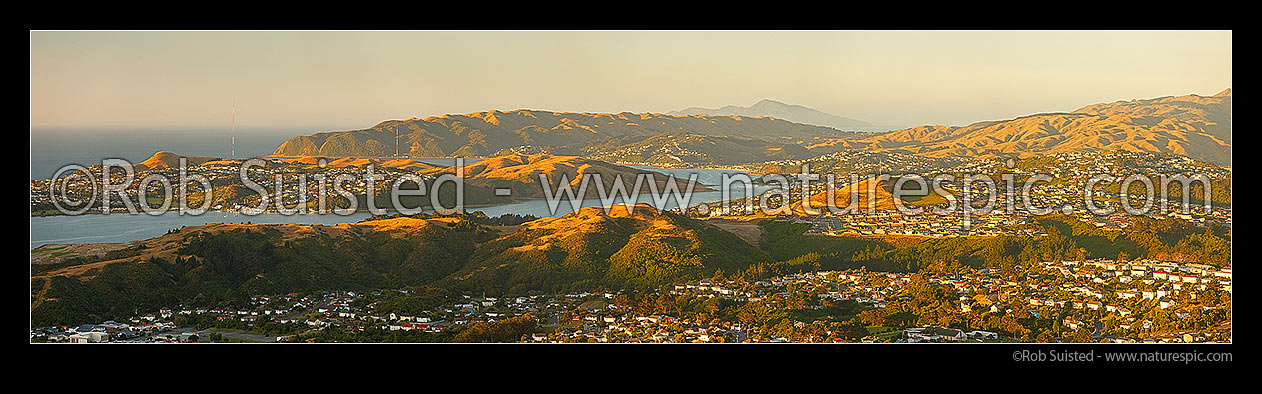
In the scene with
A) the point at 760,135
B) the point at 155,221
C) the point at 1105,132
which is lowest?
the point at 155,221

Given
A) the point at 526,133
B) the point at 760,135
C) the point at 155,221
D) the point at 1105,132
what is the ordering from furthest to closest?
the point at 760,135 → the point at 1105,132 → the point at 526,133 → the point at 155,221

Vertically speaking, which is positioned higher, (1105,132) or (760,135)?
(760,135)

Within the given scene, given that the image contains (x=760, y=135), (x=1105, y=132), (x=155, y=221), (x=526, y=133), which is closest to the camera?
(x=155, y=221)

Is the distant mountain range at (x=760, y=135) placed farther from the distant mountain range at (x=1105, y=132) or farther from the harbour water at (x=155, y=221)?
the harbour water at (x=155, y=221)

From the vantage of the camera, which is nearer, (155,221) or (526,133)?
(155,221)

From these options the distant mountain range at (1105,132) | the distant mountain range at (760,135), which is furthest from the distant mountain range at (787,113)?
the distant mountain range at (1105,132)

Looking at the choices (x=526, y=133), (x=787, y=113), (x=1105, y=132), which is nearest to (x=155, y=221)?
(x=526, y=133)

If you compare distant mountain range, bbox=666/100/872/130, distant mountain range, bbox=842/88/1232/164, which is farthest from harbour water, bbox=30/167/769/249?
distant mountain range, bbox=842/88/1232/164

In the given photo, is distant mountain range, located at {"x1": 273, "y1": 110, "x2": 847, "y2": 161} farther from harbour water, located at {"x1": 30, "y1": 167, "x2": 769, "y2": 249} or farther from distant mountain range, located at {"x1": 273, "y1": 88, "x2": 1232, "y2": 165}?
harbour water, located at {"x1": 30, "y1": 167, "x2": 769, "y2": 249}

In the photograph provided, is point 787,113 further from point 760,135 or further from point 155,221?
point 155,221
